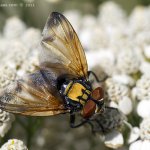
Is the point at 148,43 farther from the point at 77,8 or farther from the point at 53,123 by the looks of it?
the point at 77,8

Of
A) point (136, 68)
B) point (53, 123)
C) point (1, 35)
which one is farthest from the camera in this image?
point (1, 35)

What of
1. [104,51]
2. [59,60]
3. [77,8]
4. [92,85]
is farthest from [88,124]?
[77,8]

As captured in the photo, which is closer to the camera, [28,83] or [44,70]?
[28,83]

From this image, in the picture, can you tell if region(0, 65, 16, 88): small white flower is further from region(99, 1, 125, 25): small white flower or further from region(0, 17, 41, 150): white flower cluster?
region(99, 1, 125, 25): small white flower

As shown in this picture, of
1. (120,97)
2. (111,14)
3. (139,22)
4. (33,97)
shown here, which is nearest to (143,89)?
(120,97)

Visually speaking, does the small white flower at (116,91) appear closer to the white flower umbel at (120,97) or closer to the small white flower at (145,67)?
the white flower umbel at (120,97)

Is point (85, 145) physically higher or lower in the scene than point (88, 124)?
lower
